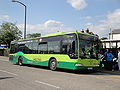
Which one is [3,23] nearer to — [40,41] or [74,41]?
[40,41]

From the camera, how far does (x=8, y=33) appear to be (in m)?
50.0

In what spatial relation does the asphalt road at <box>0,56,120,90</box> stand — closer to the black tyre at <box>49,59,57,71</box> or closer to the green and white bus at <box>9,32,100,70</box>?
the green and white bus at <box>9,32,100,70</box>

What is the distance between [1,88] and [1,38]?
45.8m

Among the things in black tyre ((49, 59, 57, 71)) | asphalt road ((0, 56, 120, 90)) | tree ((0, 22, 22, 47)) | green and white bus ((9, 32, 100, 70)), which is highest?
tree ((0, 22, 22, 47))

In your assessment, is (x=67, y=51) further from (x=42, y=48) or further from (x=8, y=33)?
(x=8, y=33)

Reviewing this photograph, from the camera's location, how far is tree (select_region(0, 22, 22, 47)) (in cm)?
4991

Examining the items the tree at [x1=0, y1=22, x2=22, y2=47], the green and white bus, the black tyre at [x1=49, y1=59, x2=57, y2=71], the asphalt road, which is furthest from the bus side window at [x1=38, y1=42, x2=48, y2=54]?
the tree at [x1=0, y1=22, x2=22, y2=47]

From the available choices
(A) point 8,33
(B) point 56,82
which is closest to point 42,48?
(B) point 56,82

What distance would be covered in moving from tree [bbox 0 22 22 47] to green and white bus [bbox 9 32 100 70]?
3547 cm

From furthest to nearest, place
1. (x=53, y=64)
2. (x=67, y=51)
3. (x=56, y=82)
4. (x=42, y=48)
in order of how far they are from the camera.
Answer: (x=42, y=48), (x=53, y=64), (x=67, y=51), (x=56, y=82)

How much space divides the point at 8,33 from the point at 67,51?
40970 mm

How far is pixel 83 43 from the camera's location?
1229 cm

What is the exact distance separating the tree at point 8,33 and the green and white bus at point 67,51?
35475 mm

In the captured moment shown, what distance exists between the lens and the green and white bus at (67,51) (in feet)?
39.2
